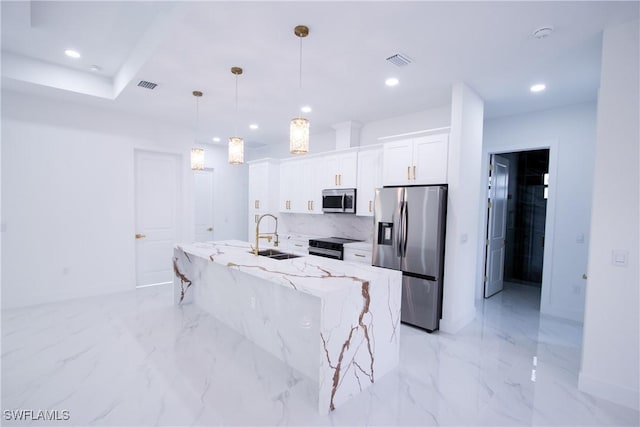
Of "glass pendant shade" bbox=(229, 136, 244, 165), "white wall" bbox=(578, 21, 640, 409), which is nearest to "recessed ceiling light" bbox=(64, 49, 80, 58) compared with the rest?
"glass pendant shade" bbox=(229, 136, 244, 165)

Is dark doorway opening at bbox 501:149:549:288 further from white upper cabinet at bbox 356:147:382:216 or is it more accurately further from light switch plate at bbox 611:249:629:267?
light switch plate at bbox 611:249:629:267

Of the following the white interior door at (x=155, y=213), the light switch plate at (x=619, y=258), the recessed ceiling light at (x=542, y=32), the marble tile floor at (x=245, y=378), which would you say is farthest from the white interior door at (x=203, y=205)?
the light switch plate at (x=619, y=258)

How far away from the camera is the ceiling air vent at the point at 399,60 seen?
275 cm

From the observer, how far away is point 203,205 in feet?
22.1

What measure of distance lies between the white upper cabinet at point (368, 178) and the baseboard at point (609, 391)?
2781mm

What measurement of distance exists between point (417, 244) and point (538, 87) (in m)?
2.15

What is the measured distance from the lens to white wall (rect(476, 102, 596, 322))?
385 centimetres

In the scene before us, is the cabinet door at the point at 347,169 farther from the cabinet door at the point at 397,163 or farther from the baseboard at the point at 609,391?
the baseboard at the point at 609,391

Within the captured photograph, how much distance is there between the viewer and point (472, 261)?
386 centimetres

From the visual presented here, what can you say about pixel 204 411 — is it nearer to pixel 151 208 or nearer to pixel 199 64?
pixel 199 64

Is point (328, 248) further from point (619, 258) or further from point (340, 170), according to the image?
point (619, 258)

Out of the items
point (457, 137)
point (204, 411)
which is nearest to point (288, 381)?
point (204, 411)

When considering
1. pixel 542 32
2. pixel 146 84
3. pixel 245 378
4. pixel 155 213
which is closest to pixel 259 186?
pixel 155 213

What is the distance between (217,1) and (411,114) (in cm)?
307
